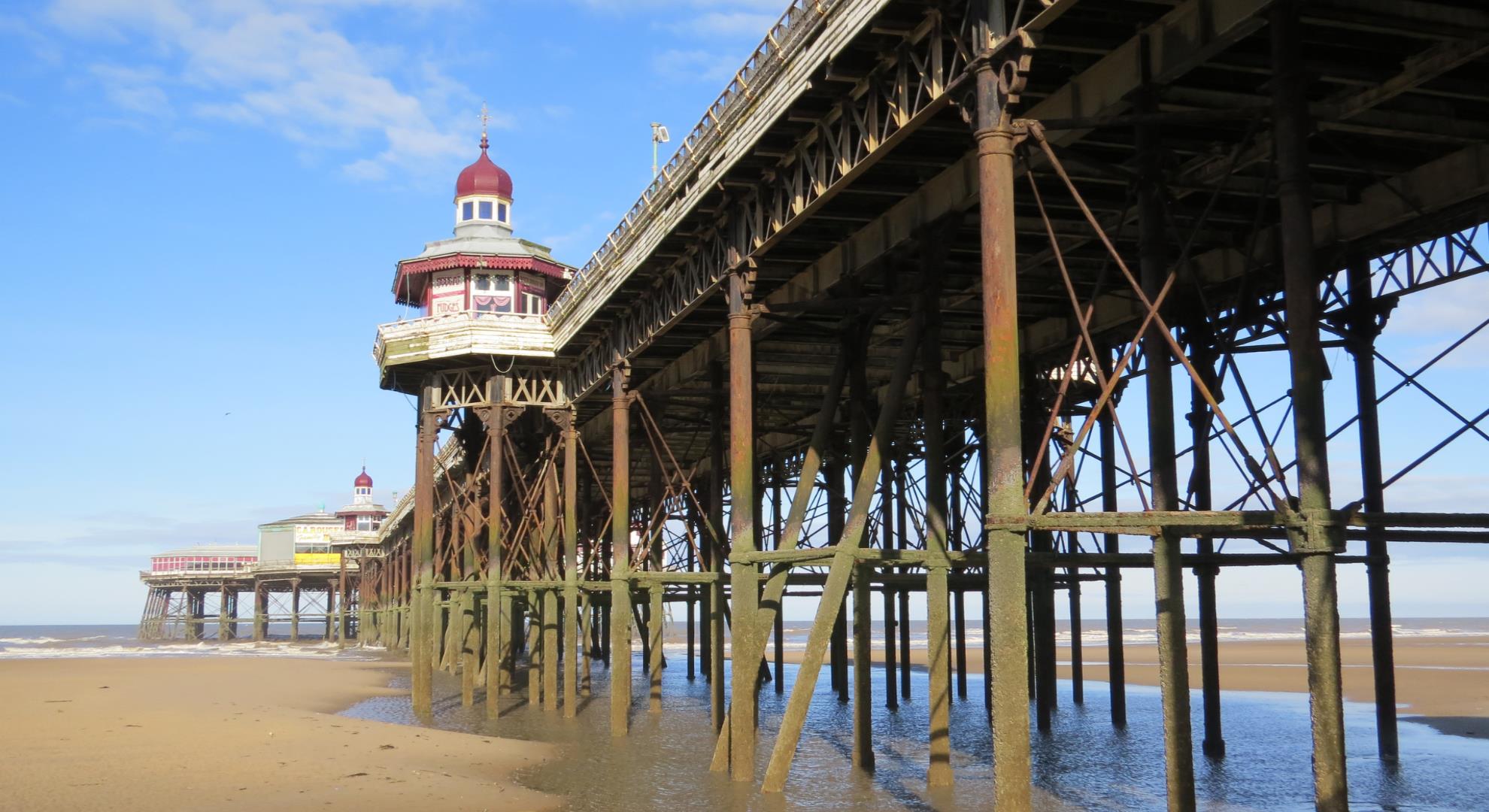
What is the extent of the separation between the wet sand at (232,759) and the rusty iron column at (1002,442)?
24.2 feet

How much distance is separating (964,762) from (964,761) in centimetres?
18

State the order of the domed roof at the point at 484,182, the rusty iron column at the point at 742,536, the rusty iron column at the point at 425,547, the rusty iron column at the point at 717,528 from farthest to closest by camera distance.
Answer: the domed roof at the point at 484,182 < the rusty iron column at the point at 425,547 < the rusty iron column at the point at 717,528 < the rusty iron column at the point at 742,536

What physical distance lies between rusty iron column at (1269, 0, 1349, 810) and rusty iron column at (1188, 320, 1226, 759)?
7.70 meters

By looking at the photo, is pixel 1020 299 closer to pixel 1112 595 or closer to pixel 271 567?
pixel 1112 595

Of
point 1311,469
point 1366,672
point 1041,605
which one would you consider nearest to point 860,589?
point 1041,605

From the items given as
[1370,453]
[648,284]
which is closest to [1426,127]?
[1370,453]

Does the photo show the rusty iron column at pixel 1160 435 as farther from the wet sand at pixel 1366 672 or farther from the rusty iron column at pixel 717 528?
the wet sand at pixel 1366 672

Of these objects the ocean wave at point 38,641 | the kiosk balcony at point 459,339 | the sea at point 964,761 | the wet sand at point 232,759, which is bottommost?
the ocean wave at point 38,641

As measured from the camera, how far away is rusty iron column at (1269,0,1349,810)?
9.28m

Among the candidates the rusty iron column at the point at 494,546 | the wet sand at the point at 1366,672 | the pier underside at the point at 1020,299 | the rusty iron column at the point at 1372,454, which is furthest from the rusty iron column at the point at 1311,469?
the rusty iron column at the point at 494,546

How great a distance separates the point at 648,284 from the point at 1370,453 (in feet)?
39.7

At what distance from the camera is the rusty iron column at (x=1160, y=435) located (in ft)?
36.1

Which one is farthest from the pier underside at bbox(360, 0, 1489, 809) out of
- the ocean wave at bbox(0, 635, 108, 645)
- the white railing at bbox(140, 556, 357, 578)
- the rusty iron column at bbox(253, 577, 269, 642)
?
the ocean wave at bbox(0, 635, 108, 645)

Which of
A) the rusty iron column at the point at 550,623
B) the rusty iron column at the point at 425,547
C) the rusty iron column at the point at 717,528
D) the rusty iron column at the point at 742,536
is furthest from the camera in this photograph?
the rusty iron column at the point at 425,547
